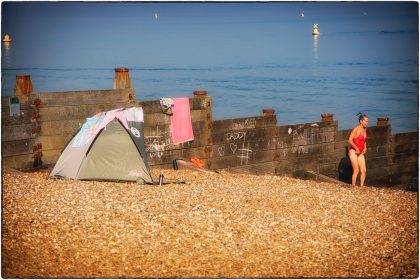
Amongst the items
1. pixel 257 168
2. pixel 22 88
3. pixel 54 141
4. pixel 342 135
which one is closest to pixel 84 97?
pixel 54 141

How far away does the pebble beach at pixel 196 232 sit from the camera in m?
9.74

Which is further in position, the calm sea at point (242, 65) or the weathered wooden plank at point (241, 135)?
the calm sea at point (242, 65)

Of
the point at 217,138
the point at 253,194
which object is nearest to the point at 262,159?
the point at 217,138

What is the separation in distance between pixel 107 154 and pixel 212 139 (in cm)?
561

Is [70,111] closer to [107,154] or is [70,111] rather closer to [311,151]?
[107,154]

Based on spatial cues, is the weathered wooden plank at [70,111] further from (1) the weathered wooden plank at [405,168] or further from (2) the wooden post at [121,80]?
(1) the weathered wooden plank at [405,168]

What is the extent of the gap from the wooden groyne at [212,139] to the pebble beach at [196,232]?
113 inches

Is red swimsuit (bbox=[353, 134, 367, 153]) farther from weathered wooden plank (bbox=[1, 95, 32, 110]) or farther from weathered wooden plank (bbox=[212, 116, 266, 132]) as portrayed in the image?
weathered wooden plank (bbox=[1, 95, 32, 110])

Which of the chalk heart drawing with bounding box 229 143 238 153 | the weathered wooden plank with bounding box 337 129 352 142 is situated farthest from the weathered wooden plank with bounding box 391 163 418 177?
the chalk heart drawing with bounding box 229 143 238 153

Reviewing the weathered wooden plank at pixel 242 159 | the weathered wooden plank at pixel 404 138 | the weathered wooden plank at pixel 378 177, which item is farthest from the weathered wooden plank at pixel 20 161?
the weathered wooden plank at pixel 404 138

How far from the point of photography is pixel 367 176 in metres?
24.6

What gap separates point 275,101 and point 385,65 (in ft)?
88.2

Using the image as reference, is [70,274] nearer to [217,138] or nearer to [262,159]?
[217,138]

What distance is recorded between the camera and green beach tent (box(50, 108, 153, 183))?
15.4 meters
